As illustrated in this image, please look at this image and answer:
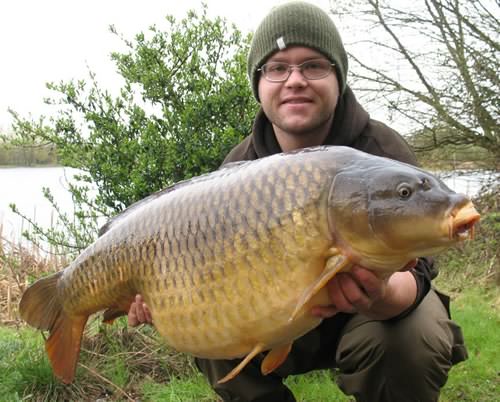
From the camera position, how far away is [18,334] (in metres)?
2.69

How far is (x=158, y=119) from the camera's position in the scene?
2.69m

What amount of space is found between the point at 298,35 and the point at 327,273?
3.29 ft

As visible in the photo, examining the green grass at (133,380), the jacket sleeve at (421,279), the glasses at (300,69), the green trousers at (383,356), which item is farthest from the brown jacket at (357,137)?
the green grass at (133,380)

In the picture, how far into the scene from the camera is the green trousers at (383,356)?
5.37ft

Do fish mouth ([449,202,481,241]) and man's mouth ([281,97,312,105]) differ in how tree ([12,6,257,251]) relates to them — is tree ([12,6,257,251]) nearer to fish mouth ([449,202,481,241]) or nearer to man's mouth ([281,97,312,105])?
man's mouth ([281,97,312,105])

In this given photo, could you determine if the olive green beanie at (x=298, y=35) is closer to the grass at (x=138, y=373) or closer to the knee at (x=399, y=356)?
the knee at (x=399, y=356)

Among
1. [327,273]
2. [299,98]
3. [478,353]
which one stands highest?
[299,98]

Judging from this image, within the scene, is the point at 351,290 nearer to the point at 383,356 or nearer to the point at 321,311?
the point at 321,311

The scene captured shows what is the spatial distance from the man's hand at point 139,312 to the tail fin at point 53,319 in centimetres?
15

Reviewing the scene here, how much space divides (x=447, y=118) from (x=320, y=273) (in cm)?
409

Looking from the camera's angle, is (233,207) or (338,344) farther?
Result: (338,344)

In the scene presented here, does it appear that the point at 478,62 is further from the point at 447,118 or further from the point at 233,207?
the point at 233,207

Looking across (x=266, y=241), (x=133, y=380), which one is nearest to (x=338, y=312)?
(x=266, y=241)

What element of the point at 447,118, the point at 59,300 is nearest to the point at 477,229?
the point at 447,118
